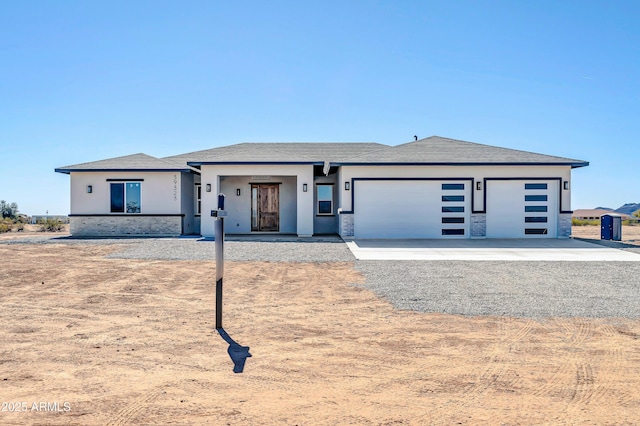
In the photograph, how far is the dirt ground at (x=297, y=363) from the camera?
342 cm

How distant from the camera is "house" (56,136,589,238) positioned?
→ 696 inches

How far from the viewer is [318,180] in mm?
20562

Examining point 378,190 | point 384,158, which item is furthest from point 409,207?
point 384,158

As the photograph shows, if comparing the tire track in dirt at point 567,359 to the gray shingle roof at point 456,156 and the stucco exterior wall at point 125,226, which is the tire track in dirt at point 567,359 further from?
the stucco exterior wall at point 125,226

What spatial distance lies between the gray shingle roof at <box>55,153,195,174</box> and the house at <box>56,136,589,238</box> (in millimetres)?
45

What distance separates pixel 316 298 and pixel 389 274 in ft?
8.91

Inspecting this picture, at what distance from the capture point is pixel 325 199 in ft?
68.2

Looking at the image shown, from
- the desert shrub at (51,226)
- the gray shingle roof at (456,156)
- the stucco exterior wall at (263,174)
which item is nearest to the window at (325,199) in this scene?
the stucco exterior wall at (263,174)

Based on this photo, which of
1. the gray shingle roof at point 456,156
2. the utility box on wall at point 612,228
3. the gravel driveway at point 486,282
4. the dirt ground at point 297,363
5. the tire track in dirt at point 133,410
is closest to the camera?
the tire track in dirt at point 133,410

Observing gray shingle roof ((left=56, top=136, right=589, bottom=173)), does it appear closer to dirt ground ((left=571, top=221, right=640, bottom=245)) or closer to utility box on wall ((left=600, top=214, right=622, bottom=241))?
utility box on wall ((left=600, top=214, right=622, bottom=241))

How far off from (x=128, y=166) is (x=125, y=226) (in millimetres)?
2677

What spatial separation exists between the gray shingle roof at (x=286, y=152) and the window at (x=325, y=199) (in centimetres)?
136

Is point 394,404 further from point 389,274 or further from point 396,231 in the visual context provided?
point 396,231

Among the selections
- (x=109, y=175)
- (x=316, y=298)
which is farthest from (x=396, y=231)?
(x=109, y=175)
